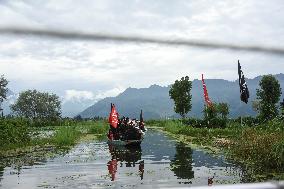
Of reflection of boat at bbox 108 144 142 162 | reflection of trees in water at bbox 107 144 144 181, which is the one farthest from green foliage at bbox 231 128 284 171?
reflection of boat at bbox 108 144 142 162

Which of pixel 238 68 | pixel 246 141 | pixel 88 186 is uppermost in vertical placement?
pixel 238 68

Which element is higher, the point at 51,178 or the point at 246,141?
the point at 246,141

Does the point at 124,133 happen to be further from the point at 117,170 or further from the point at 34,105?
the point at 34,105

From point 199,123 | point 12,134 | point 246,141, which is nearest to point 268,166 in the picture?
point 246,141

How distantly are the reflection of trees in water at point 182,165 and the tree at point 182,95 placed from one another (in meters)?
66.6

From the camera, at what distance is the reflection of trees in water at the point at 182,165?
1936cm

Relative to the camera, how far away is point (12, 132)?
103 feet

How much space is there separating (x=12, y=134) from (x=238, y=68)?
17.6m

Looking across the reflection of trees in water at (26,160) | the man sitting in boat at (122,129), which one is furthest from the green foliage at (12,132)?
the man sitting in boat at (122,129)

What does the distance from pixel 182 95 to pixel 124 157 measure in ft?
230

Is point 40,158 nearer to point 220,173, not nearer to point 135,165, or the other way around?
point 135,165

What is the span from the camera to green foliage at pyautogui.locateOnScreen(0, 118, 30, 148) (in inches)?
1172

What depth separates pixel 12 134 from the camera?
31.3 m

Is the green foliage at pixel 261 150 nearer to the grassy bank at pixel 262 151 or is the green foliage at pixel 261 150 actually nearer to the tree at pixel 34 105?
the grassy bank at pixel 262 151
